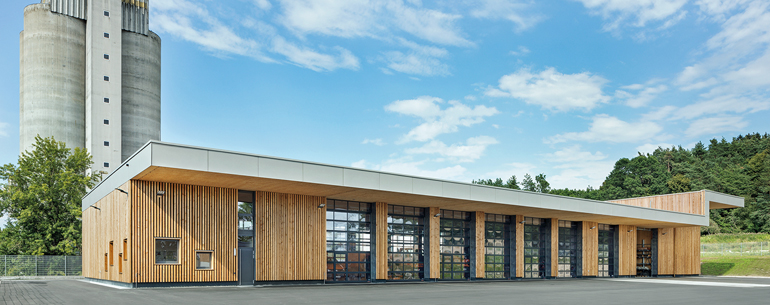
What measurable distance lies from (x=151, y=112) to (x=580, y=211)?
140ft


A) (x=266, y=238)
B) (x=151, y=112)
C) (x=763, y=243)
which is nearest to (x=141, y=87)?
(x=151, y=112)

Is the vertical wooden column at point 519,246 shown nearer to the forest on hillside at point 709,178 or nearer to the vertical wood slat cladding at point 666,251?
the vertical wood slat cladding at point 666,251

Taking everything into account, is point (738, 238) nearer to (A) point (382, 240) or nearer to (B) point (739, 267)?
(B) point (739, 267)

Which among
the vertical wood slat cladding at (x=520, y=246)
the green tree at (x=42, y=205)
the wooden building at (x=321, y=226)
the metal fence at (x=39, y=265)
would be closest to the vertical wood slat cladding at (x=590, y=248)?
the wooden building at (x=321, y=226)

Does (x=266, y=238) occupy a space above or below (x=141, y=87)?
below

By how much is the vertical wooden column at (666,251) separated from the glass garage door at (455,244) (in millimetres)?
17063

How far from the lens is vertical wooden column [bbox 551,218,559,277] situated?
31.7 metres

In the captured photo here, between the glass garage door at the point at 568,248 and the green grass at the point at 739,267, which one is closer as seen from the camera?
the glass garage door at the point at 568,248

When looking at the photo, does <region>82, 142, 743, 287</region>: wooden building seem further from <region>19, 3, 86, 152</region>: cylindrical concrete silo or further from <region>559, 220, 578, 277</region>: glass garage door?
<region>19, 3, 86, 152</region>: cylindrical concrete silo

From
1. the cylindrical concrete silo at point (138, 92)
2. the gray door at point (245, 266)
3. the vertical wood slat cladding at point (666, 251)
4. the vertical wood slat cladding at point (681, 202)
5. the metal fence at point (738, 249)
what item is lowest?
the metal fence at point (738, 249)

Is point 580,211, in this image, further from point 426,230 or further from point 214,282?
point 214,282

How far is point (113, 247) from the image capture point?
20.5 m

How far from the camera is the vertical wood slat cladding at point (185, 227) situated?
59.5 ft

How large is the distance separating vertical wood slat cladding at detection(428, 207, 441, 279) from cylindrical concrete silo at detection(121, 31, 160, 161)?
3541 centimetres
